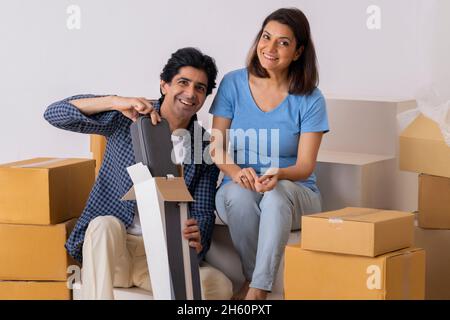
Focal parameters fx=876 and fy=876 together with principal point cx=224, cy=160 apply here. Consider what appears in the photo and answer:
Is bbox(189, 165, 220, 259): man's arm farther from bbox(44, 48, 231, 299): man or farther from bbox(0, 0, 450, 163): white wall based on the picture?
bbox(0, 0, 450, 163): white wall

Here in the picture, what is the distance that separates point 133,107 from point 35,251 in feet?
1.96

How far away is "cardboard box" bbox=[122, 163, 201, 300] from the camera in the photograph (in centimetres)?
230

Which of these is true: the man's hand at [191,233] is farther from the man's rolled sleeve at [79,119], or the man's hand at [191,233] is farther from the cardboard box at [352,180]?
the cardboard box at [352,180]

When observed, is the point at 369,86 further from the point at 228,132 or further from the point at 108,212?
the point at 108,212

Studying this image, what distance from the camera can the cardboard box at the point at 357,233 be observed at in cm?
230

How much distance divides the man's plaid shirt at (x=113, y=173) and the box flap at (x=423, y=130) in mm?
742

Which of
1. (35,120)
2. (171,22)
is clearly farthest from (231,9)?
(35,120)

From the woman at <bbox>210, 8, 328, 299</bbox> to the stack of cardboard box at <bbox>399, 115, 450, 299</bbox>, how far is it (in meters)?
0.36

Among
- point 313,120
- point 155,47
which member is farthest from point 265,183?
point 155,47

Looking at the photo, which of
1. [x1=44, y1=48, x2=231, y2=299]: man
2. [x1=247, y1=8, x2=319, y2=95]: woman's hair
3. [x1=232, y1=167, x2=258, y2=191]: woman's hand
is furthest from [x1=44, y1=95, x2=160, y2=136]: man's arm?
[x1=247, y1=8, x2=319, y2=95]: woman's hair

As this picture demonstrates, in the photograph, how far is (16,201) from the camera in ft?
9.04

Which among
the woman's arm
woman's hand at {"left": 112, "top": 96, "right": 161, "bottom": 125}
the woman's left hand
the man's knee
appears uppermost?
woman's hand at {"left": 112, "top": 96, "right": 161, "bottom": 125}

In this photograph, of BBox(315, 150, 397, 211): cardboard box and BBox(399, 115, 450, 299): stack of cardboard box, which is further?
BBox(315, 150, 397, 211): cardboard box

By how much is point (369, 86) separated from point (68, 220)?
1.53 m
